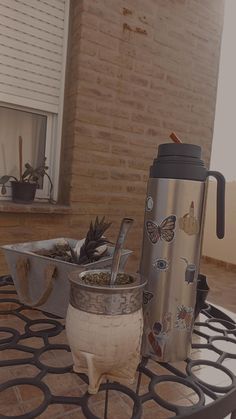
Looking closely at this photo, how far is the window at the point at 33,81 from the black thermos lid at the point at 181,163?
5.22 feet

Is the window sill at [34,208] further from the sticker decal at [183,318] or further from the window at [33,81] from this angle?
the sticker decal at [183,318]

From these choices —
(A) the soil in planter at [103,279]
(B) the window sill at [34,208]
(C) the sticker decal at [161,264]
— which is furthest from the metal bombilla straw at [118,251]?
(B) the window sill at [34,208]

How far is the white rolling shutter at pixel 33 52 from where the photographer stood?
1.82m

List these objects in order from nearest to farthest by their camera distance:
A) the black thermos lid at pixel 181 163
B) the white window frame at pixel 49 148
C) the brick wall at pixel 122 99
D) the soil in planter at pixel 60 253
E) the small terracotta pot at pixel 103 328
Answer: the small terracotta pot at pixel 103 328
the black thermos lid at pixel 181 163
the soil in planter at pixel 60 253
the brick wall at pixel 122 99
the white window frame at pixel 49 148

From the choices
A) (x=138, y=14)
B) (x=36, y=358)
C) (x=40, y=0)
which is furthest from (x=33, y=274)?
(x=138, y=14)

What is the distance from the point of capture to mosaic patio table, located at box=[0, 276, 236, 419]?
0.41m

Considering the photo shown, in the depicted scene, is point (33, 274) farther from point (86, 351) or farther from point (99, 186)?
point (99, 186)

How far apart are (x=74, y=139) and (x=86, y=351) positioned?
167 cm

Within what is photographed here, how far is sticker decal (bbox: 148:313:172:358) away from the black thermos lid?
0.22 m

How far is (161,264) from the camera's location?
0.51 m

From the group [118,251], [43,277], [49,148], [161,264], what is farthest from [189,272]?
[49,148]

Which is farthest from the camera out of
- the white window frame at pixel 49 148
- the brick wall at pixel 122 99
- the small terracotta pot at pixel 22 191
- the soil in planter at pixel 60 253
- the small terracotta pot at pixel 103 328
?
the white window frame at pixel 49 148

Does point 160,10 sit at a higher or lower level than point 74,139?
higher

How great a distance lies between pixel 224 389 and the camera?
45cm
